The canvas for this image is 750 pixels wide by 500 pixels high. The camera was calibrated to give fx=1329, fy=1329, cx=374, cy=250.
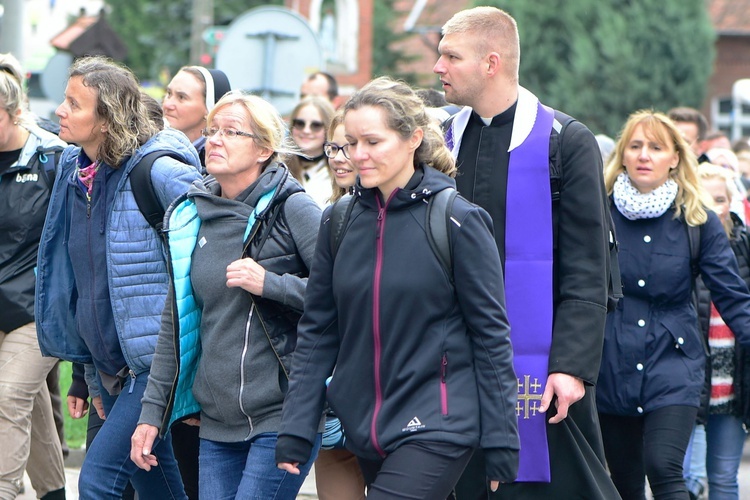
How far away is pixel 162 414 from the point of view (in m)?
4.83

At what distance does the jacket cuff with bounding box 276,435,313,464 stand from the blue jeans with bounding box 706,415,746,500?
3404 millimetres

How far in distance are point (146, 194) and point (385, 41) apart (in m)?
34.6

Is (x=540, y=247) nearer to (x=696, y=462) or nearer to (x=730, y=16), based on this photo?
(x=696, y=462)

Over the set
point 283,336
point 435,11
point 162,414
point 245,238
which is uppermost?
point 435,11

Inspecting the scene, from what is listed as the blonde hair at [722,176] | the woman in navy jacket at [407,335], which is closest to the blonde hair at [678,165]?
the blonde hair at [722,176]

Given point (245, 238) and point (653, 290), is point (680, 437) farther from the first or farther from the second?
point (245, 238)

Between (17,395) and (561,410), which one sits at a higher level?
(561,410)

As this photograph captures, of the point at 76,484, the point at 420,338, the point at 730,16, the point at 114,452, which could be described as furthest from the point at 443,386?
the point at 730,16

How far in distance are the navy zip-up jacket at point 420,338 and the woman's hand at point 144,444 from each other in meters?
0.77

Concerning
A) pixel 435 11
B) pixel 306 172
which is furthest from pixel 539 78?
pixel 306 172

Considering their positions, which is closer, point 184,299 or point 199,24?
point 184,299

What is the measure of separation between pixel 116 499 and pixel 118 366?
1.70 feet

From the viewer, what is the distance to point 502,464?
4.04 meters

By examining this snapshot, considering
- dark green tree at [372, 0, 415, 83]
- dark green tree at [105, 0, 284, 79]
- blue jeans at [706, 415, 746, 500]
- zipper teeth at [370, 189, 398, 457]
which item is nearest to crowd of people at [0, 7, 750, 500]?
zipper teeth at [370, 189, 398, 457]
